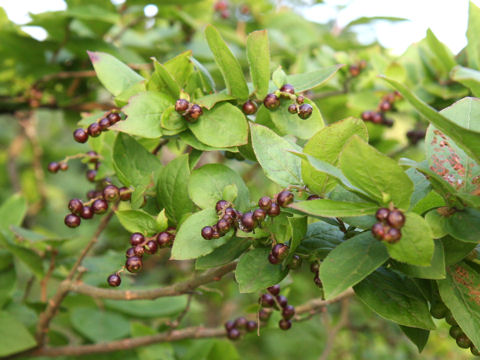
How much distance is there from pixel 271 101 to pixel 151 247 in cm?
32

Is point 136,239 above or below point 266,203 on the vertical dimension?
below

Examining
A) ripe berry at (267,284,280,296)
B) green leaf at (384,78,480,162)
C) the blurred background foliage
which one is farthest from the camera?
the blurred background foliage

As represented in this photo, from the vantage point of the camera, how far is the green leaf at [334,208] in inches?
25.7

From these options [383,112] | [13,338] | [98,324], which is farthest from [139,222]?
[383,112]

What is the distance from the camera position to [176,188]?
878 mm

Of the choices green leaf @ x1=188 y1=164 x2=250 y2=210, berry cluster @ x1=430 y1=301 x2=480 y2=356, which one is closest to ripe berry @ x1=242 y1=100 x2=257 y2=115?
green leaf @ x1=188 y1=164 x2=250 y2=210

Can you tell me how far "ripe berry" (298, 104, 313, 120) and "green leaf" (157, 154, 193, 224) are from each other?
0.21 meters

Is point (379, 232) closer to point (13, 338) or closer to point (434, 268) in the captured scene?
point (434, 268)

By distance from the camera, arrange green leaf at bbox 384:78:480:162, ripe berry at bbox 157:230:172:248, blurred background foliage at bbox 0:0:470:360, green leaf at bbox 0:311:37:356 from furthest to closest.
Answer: blurred background foliage at bbox 0:0:470:360, green leaf at bbox 0:311:37:356, ripe berry at bbox 157:230:172:248, green leaf at bbox 384:78:480:162

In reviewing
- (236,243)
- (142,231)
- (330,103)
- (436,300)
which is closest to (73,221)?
(142,231)

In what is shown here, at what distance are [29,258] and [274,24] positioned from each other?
1.52m

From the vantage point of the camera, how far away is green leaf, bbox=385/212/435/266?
24.6 inches

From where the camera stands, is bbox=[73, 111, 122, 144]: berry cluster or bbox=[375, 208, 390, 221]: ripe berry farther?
bbox=[73, 111, 122, 144]: berry cluster

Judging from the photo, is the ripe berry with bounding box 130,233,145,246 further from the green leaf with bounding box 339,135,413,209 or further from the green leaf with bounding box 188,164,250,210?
the green leaf with bounding box 339,135,413,209
